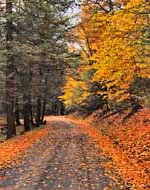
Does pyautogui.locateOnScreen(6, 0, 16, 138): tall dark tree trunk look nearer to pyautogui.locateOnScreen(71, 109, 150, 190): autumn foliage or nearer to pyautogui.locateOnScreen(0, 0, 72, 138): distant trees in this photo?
pyautogui.locateOnScreen(0, 0, 72, 138): distant trees

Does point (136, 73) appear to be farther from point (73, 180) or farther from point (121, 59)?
point (73, 180)

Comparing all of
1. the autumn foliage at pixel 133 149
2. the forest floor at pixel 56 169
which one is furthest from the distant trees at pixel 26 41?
the autumn foliage at pixel 133 149

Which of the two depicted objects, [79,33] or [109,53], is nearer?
[109,53]

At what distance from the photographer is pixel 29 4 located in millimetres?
20844

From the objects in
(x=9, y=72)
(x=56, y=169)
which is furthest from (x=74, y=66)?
(x=56, y=169)

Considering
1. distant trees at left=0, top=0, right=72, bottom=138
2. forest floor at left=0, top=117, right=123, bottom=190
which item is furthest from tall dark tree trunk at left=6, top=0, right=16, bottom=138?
forest floor at left=0, top=117, right=123, bottom=190

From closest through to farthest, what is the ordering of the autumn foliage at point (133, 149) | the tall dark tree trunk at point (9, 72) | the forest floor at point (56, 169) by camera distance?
1. the forest floor at point (56, 169)
2. the autumn foliage at point (133, 149)
3. the tall dark tree trunk at point (9, 72)

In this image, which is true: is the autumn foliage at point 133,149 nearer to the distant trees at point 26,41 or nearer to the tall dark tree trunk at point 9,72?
the tall dark tree trunk at point 9,72

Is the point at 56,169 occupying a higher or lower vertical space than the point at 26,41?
lower

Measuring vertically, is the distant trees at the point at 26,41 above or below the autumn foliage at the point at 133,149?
above

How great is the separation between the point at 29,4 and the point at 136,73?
24.1 feet

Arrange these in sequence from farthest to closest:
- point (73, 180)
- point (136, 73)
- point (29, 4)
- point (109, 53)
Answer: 1. point (29, 4)
2. point (136, 73)
3. point (109, 53)
4. point (73, 180)

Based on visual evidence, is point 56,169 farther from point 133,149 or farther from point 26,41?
point 26,41

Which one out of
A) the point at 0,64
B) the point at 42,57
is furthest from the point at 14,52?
the point at 42,57
